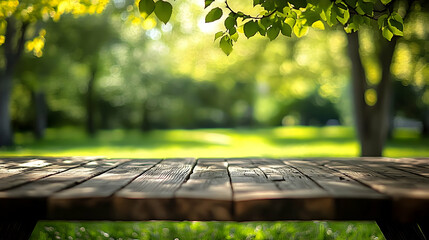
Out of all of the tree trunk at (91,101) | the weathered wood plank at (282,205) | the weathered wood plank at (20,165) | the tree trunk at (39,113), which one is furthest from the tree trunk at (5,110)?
the weathered wood plank at (282,205)

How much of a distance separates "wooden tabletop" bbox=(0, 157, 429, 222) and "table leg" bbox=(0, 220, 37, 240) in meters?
0.23

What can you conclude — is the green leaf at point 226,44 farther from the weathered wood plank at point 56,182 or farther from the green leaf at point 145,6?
the weathered wood plank at point 56,182

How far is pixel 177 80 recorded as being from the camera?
35688 millimetres

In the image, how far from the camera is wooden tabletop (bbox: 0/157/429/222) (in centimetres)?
153

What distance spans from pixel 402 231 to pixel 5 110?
52.0ft

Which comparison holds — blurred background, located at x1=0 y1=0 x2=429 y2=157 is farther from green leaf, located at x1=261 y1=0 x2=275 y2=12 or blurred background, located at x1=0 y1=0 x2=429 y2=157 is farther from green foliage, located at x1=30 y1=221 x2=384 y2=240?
→ green leaf, located at x1=261 y1=0 x2=275 y2=12

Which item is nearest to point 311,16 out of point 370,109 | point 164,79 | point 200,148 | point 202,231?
point 202,231

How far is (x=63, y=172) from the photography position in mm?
2311

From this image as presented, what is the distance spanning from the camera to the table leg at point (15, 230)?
207 cm

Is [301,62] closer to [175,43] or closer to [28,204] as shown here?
[175,43]

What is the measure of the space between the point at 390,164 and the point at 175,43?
46.3ft

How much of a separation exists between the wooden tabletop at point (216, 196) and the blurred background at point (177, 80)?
360 cm

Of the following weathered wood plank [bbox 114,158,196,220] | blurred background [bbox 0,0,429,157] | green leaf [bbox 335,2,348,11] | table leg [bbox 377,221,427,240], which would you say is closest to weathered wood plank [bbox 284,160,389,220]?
weathered wood plank [bbox 114,158,196,220]

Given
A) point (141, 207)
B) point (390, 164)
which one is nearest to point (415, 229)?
point (390, 164)
